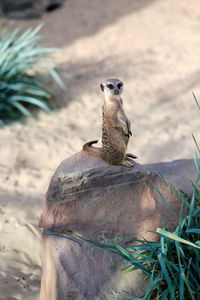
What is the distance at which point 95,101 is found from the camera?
16.6 ft

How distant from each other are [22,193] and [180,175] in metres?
1.56

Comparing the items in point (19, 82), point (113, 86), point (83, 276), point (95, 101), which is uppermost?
point (19, 82)

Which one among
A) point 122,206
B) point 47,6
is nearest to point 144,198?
point 122,206

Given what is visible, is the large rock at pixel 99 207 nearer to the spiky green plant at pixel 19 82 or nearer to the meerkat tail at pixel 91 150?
the meerkat tail at pixel 91 150

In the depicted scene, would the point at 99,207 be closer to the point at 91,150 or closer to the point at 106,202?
the point at 106,202

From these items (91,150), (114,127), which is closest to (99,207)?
(91,150)

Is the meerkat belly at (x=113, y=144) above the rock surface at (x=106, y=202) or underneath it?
above

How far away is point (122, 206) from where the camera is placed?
237 cm

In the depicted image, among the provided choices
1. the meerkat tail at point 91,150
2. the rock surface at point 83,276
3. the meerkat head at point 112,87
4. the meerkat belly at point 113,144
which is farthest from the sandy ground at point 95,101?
the meerkat head at point 112,87

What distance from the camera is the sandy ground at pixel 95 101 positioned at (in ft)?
9.64

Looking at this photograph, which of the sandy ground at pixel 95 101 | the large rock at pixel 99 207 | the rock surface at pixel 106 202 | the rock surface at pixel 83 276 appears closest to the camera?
the rock surface at pixel 83 276

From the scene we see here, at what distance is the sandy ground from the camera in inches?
116

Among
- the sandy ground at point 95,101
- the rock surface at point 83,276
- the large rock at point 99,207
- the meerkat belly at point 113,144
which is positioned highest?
the sandy ground at point 95,101

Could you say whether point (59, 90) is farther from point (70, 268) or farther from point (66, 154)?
point (70, 268)
